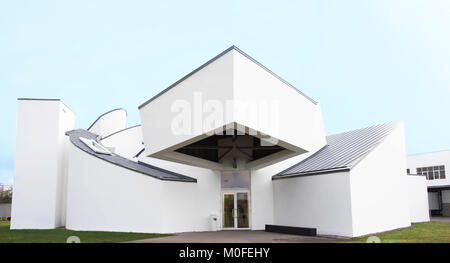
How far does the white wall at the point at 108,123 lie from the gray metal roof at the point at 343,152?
63.3ft

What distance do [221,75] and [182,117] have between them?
8.97 feet

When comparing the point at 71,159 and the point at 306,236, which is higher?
the point at 71,159

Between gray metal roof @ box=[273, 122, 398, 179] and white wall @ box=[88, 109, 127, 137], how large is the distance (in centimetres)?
1930

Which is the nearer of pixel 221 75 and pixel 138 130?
pixel 221 75

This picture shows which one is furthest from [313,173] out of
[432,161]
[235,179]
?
[432,161]

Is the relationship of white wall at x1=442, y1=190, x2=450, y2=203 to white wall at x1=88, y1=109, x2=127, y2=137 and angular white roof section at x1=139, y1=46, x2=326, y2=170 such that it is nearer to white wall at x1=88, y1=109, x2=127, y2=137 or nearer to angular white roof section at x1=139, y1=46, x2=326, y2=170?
angular white roof section at x1=139, y1=46, x2=326, y2=170

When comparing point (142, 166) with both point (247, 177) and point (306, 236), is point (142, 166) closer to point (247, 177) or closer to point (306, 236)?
point (247, 177)

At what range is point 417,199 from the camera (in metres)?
26.3

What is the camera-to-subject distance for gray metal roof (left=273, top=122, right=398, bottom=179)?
60.6ft

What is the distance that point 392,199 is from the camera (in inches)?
753

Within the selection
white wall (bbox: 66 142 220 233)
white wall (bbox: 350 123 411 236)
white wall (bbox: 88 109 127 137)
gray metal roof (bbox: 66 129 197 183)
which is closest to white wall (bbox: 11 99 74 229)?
gray metal roof (bbox: 66 129 197 183)

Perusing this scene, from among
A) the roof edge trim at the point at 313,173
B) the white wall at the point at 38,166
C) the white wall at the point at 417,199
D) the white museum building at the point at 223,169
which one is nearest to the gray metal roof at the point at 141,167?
the white museum building at the point at 223,169

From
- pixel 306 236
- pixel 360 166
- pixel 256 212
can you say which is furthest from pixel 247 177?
pixel 360 166

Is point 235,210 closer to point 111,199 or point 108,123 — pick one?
point 111,199
